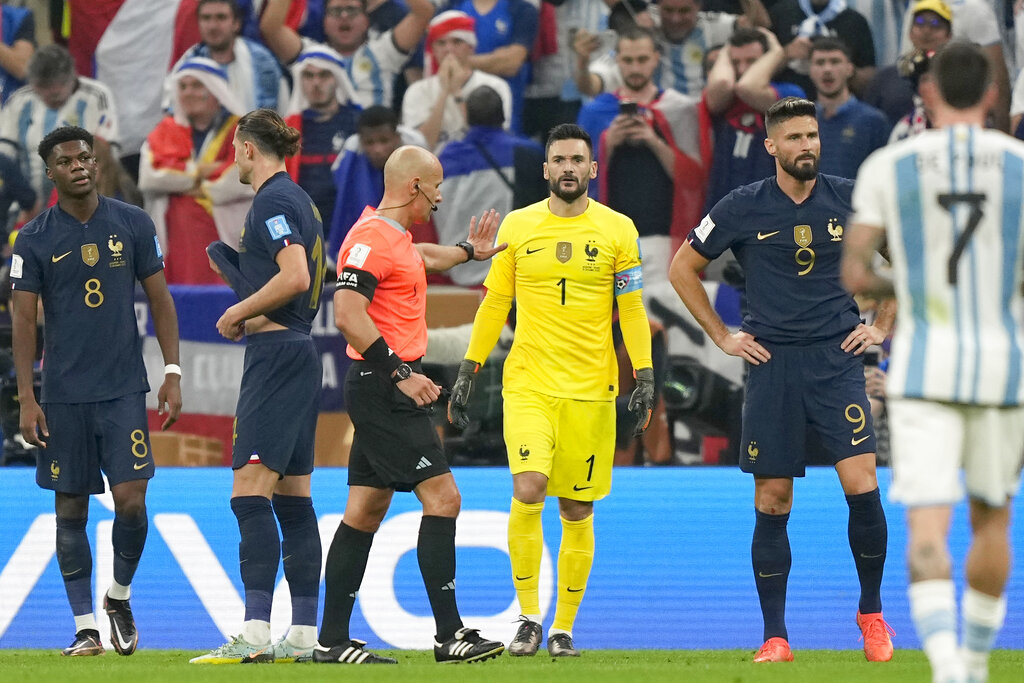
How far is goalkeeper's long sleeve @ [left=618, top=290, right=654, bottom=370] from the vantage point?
7156mm

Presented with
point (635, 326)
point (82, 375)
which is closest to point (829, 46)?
point (635, 326)

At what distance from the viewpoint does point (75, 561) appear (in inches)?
274

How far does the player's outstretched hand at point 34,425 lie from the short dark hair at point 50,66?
4403 mm

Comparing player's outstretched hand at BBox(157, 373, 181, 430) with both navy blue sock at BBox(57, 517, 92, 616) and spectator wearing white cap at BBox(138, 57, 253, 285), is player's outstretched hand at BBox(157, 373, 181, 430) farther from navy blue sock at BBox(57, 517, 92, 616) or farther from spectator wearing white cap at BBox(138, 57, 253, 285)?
spectator wearing white cap at BBox(138, 57, 253, 285)

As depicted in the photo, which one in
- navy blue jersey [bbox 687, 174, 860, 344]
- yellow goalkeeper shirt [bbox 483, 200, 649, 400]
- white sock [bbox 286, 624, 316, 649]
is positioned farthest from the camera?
yellow goalkeeper shirt [bbox 483, 200, 649, 400]

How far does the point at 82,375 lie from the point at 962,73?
172 inches

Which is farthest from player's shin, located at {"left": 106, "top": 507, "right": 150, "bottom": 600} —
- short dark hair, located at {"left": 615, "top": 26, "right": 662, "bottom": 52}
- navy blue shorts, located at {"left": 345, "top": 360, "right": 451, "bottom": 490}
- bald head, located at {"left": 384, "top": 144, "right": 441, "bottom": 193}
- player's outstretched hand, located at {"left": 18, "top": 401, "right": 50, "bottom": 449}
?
short dark hair, located at {"left": 615, "top": 26, "right": 662, "bottom": 52}

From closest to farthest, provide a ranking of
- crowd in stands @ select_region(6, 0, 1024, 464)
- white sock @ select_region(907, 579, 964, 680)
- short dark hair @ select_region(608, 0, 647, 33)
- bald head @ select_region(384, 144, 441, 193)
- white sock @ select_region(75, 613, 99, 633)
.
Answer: white sock @ select_region(907, 579, 964, 680)
bald head @ select_region(384, 144, 441, 193)
white sock @ select_region(75, 613, 99, 633)
crowd in stands @ select_region(6, 0, 1024, 464)
short dark hair @ select_region(608, 0, 647, 33)

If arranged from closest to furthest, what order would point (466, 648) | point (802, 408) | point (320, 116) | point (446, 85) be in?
point (466, 648) < point (802, 408) < point (320, 116) < point (446, 85)

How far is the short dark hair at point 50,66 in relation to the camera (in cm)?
1059

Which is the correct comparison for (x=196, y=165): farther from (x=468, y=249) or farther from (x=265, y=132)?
(x=468, y=249)

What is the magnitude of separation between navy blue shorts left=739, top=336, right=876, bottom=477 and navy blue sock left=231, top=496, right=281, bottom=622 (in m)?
2.19

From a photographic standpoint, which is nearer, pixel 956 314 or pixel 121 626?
pixel 956 314

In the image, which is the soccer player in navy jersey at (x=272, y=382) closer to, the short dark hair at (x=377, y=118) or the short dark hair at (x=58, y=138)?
the short dark hair at (x=58, y=138)
